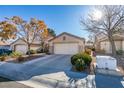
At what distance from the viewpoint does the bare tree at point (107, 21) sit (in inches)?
550

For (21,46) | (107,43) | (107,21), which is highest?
(107,21)

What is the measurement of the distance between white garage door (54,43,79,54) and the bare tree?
12.5 feet

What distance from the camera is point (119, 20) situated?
14422mm

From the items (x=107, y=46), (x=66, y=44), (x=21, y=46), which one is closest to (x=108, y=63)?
(x=66, y=44)

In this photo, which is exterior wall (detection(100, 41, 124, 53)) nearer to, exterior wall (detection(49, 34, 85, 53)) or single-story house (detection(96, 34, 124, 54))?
single-story house (detection(96, 34, 124, 54))

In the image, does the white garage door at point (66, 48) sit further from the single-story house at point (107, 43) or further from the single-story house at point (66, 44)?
the single-story house at point (107, 43)

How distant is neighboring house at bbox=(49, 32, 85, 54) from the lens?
61.8ft

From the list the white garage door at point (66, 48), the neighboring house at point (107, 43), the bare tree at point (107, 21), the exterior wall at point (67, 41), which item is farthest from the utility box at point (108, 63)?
the neighboring house at point (107, 43)

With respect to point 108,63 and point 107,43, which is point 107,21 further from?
point 107,43

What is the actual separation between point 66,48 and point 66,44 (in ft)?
2.22

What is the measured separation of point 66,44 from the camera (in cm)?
1955
